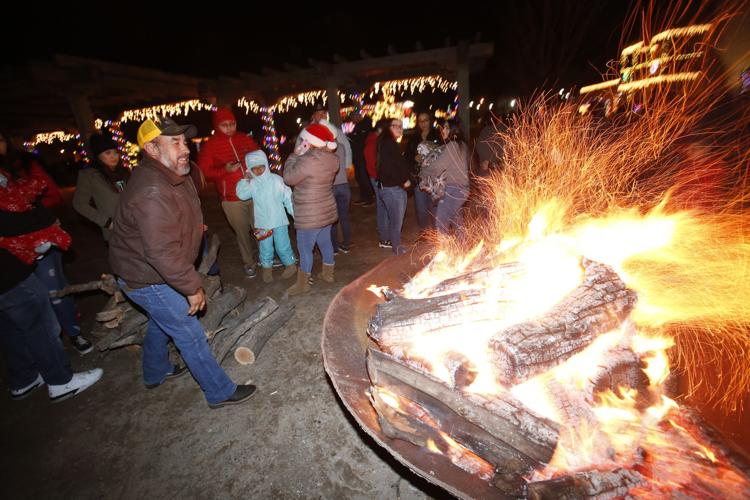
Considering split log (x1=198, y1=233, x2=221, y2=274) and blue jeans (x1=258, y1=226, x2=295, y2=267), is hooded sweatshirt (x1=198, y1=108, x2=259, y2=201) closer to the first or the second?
blue jeans (x1=258, y1=226, x2=295, y2=267)

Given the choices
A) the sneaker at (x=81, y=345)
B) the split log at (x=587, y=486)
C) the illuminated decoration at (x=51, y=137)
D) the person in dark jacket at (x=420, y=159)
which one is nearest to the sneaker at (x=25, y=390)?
the sneaker at (x=81, y=345)

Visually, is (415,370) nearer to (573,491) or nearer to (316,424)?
(573,491)

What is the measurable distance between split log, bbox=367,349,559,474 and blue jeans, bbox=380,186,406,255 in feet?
11.6

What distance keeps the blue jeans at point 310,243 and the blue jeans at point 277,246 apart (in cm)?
50

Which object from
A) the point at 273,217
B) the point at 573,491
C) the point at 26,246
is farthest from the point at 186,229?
the point at 573,491

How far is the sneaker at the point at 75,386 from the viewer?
10.3 ft

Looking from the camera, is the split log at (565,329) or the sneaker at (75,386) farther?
the sneaker at (75,386)

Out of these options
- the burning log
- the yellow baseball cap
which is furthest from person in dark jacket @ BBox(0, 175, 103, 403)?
the burning log

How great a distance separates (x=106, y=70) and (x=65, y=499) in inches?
449

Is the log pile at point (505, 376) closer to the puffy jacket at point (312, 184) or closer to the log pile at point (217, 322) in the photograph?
the log pile at point (217, 322)

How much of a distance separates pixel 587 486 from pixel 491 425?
17.5 inches

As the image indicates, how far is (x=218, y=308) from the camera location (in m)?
3.62

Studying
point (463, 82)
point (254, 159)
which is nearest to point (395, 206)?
point (254, 159)

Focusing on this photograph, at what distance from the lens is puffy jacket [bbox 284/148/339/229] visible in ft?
13.3
